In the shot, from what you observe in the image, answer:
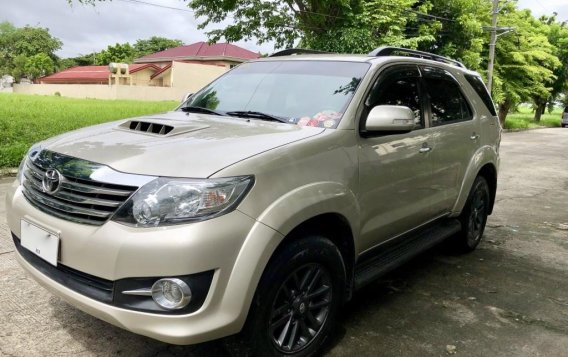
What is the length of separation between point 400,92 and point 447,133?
68 centimetres

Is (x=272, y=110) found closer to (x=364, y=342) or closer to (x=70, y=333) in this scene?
(x=364, y=342)

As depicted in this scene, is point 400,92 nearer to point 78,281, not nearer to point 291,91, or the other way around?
point 291,91

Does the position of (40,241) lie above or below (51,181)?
below

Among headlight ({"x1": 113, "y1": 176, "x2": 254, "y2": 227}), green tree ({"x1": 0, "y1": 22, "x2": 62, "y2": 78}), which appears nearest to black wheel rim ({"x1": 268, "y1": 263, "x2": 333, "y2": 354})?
headlight ({"x1": 113, "y1": 176, "x2": 254, "y2": 227})

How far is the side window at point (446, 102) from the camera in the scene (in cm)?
395

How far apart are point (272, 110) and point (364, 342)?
5.16 ft

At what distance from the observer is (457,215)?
14.8ft

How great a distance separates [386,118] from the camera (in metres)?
2.95

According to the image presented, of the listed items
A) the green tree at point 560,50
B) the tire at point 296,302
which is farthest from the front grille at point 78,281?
the green tree at point 560,50

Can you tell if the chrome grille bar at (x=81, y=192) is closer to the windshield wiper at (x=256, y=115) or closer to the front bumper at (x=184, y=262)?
the front bumper at (x=184, y=262)

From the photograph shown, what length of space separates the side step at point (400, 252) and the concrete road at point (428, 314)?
37 centimetres

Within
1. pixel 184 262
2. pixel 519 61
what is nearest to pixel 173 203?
pixel 184 262

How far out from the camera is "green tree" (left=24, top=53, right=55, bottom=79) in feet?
182

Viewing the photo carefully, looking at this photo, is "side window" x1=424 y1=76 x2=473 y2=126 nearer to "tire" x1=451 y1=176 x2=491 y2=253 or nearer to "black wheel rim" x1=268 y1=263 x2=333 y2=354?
"tire" x1=451 y1=176 x2=491 y2=253
